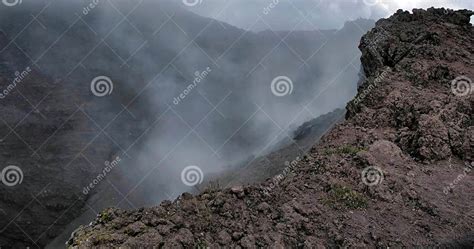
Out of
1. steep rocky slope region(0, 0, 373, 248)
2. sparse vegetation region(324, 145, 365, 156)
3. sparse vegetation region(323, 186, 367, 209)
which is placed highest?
steep rocky slope region(0, 0, 373, 248)

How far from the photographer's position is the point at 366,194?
8352 millimetres

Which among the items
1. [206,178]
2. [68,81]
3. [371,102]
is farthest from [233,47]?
[371,102]

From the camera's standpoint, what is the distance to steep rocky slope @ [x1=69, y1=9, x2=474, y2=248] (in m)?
6.89

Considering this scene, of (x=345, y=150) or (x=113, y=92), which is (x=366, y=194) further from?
(x=113, y=92)

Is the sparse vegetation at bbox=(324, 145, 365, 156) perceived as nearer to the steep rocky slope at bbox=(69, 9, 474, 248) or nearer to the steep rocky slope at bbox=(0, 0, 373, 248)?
the steep rocky slope at bbox=(69, 9, 474, 248)

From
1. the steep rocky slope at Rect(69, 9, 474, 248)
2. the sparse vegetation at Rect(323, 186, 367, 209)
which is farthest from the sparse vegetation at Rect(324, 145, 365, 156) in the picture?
the sparse vegetation at Rect(323, 186, 367, 209)

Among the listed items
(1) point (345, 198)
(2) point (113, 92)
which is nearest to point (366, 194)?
(1) point (345, 198)

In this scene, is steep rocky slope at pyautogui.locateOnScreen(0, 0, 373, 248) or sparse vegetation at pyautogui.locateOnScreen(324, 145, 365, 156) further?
steep rocky slope at pyautogui.locateOnScreen(0, 0, 373, 248)

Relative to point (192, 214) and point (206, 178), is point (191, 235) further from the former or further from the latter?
point (206, 178)

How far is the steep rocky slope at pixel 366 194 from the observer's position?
22.6ft

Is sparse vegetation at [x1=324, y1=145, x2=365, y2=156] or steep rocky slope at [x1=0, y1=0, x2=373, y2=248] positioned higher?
steep rocky slope at [x1=0, y1=0, x2=373, y2=248]

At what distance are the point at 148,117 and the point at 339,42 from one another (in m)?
50.8

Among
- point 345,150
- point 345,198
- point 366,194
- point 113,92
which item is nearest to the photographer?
point 345,198

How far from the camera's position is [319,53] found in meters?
92.4
